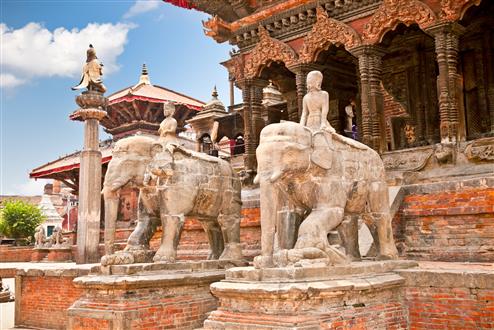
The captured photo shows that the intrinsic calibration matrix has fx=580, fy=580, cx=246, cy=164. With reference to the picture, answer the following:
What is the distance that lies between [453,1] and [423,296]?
23.1 feet

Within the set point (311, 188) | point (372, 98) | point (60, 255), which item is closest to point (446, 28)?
point (372, 98)

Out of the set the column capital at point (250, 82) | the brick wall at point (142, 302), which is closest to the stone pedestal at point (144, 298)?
the brick wall at point (142, 302)

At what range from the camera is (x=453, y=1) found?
11.9m

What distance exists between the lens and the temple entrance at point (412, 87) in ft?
51.2

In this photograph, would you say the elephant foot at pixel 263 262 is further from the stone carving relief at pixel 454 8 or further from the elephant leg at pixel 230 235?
the stone carving relief at pixel 454 8

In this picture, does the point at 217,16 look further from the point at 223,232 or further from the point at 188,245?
the point at 223,232

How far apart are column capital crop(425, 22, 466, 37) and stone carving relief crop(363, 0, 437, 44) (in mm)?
120

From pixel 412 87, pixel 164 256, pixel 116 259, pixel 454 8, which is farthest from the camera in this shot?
pixel 412 87

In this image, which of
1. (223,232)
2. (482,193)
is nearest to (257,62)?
(223,232)

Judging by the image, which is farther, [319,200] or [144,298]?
[144,298]

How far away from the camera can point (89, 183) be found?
17531 mm

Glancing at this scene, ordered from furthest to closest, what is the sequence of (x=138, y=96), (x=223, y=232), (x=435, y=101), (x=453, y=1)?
(x=138, y=96) → (x=435, y=101) → (x=453, y=1) → (x=223, y=232)

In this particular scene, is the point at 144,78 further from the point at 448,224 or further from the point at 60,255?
the point at 448,224

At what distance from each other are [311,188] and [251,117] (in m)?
8.51
